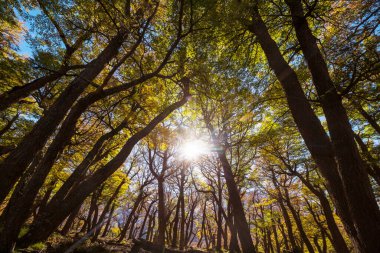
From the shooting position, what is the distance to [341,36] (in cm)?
436

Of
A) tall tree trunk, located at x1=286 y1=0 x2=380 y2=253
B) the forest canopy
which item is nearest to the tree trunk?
the forest canopy

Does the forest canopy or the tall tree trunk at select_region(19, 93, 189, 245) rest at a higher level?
the forest canopy

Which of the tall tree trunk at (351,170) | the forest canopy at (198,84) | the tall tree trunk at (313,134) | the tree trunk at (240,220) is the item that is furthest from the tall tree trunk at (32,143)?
the tree trunk at (240,220)

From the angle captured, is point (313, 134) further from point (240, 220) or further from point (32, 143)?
point (32, 143)

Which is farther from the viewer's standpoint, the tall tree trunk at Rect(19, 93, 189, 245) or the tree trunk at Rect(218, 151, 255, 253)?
the tree trunk at Rect(218, 151, 255, 253)

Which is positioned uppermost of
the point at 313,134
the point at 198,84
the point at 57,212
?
the point at 198,84

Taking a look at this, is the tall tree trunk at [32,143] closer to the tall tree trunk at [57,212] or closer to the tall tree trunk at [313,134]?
the tall tree trunk at [57,212]

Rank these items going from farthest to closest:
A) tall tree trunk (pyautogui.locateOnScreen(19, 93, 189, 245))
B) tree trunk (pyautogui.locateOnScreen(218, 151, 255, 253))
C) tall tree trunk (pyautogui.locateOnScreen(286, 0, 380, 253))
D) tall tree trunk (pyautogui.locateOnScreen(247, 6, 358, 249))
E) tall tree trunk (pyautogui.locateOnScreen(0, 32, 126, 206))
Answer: tree trunk (pyautogui.locateOnScreen(218, 151, 255, 253)) < tall tree trunk (pyautogui.locateOnScreen(0, 32, 126, 206)) < tall tree trunk (pyautogui.locateOnScreen(19, 93, 189, 245)) < tall tree trunk (pyautogui.locateOnScreen(247, 6, 358, 249)) < tall tree trunk (pyautogui.locateOnScreen(286, 0, 380, 253))

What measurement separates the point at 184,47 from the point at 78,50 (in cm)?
481

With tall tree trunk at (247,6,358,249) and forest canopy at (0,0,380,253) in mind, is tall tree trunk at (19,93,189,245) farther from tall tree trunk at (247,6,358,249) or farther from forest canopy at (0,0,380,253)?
tall tree trunk at (247,6,358,249)

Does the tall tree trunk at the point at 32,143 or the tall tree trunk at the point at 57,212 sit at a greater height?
the tall tree trunk at the point at 32,143

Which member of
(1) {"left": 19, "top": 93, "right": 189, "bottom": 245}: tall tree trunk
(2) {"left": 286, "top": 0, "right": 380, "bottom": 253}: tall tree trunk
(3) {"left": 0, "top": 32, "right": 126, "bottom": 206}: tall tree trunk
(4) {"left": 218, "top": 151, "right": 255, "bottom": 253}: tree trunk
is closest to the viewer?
(2) {"left": 286, "top": 0, "right": 380, "bottom": 253}: tall tree trunk

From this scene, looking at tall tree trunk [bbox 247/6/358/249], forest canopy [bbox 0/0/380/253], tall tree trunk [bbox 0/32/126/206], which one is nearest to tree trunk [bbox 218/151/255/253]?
forest canopy [bbox 0/0/380/253]

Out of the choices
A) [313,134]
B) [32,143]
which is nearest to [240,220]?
[313,134]
